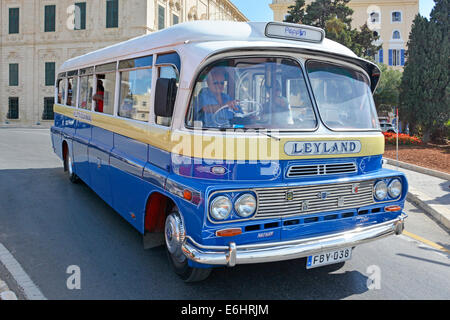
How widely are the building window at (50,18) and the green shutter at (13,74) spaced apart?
16.1 feet

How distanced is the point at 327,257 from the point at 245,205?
3.27ft

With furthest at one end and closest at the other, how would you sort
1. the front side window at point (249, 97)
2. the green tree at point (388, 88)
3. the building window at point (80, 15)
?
the building window at point (80, 15) < the green tree at point (388, 88) < the front side window at point (249, 97)

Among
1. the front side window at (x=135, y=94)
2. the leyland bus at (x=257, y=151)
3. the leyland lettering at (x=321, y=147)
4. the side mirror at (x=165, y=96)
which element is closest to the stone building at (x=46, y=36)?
the front side window at (x=135, y=94)

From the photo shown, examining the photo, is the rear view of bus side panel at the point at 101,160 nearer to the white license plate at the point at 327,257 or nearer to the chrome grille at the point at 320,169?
the chrome grille at the point at 320,169

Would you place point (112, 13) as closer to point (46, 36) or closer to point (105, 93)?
point (46, 36)

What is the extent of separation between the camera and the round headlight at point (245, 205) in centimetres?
384

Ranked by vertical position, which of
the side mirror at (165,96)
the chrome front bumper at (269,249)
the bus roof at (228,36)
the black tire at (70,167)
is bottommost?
the chrome front bumper at (269,249)

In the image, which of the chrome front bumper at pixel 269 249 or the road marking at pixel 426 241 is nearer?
the chrome front bumper at pixel 269 249

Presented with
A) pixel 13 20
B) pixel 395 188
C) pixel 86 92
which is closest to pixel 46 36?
pixel 13 20

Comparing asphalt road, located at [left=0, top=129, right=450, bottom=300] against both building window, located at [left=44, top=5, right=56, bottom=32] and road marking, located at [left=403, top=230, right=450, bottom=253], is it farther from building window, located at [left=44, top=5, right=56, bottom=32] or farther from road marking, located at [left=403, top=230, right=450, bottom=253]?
building window, located at [left=44, top=5, right=56, bottom=32]

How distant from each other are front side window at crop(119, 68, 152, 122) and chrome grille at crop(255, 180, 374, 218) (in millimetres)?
1887

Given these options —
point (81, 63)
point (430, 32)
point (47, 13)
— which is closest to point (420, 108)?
point (430, 32)

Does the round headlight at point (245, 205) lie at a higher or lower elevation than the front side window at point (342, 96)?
lower

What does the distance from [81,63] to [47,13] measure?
36.7 meters
